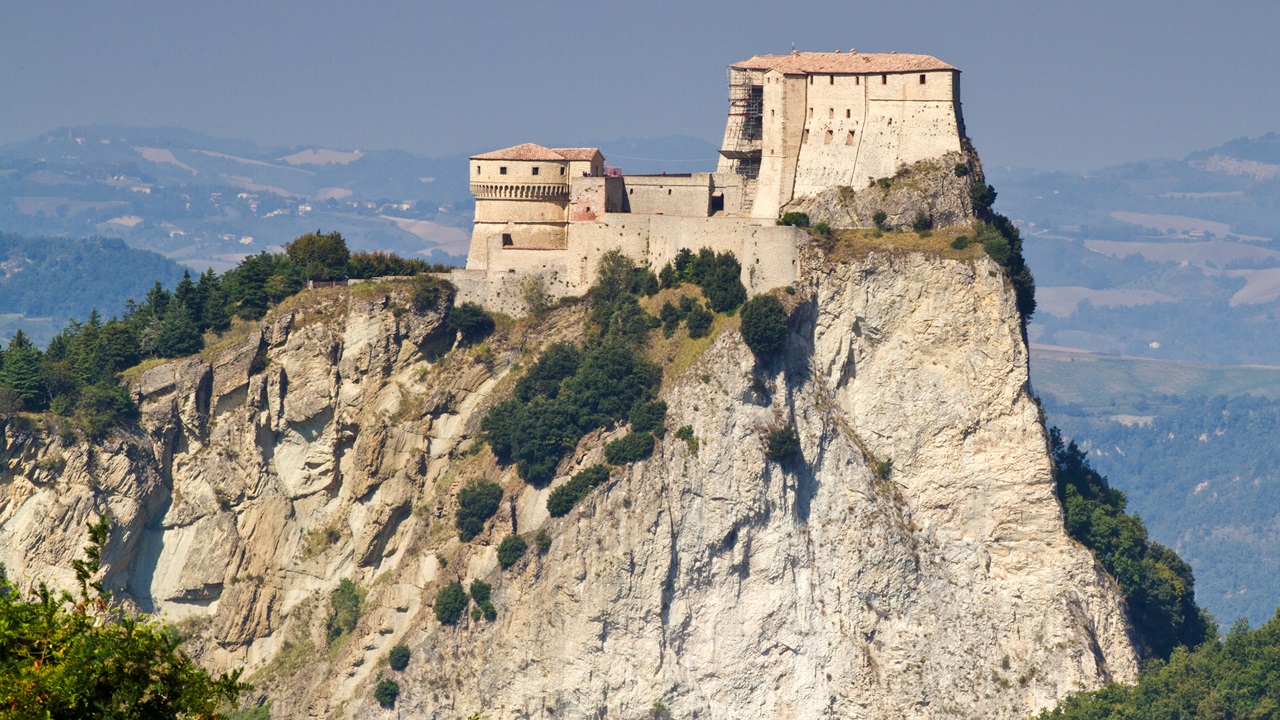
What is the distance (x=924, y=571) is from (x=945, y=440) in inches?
214

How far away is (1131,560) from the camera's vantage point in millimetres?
85062

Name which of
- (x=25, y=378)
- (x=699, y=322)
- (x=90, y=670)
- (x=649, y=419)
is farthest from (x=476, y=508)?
(x=90, y=670)

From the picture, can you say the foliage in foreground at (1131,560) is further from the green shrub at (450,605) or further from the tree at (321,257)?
the tree at (321,257)

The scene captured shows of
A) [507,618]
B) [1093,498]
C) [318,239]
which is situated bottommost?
[507,618]

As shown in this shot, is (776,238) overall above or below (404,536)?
above

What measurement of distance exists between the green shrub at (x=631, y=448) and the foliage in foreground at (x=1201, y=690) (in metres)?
19.2

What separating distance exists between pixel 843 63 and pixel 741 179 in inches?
280

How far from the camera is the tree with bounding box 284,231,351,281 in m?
90.6

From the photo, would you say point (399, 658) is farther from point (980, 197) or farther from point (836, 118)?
point (980, 197)

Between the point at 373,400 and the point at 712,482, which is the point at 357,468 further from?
the point at 712,482

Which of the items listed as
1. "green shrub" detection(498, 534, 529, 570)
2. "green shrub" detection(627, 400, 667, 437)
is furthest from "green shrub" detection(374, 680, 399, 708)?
"green shrub" detection(627, 400, 667, 437)

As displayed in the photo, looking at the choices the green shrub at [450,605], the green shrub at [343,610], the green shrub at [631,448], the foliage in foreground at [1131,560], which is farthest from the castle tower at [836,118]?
the green shrub at [343,610]

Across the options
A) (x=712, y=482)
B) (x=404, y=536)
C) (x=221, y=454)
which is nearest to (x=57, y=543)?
(x=221, y=454)

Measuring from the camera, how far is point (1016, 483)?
81.6 m
